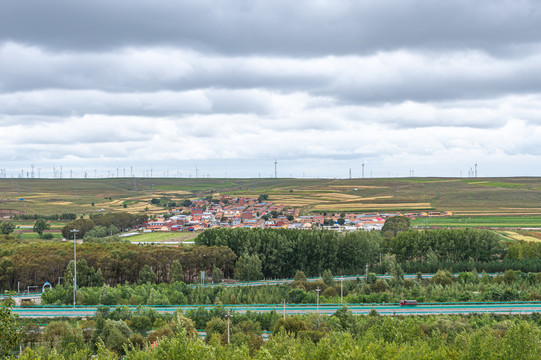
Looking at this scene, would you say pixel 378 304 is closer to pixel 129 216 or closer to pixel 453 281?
pixel 453 281

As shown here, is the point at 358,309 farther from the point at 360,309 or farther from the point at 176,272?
the point at 176,272

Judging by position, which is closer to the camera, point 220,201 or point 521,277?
point 521,277

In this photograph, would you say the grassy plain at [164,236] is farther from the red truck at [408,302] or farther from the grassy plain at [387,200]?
the red truck at [408,302]

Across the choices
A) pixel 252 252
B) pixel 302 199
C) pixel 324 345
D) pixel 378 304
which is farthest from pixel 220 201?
pixel 324 345

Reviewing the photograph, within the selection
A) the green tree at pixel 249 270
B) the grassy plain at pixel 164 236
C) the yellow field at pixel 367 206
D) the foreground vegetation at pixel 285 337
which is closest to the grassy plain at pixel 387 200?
the yellow field at pixel 367 206

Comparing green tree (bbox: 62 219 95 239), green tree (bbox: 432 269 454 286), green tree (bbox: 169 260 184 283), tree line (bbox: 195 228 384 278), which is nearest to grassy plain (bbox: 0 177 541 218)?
green tree (bbox: 62 219 95 239)

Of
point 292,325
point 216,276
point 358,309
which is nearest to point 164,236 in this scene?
point 216,276
